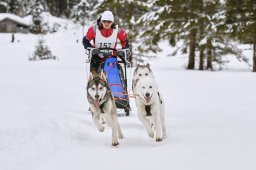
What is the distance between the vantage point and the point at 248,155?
4098 millimetres

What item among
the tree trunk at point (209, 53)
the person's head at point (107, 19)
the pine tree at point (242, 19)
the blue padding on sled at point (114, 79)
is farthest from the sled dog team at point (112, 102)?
the tree trunk at point (209, 53)

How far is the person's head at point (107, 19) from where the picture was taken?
6066 mm

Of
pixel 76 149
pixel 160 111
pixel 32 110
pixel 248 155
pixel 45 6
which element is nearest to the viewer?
pixel 248 155

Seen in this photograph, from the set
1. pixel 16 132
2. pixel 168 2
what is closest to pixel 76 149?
pixel 16 132

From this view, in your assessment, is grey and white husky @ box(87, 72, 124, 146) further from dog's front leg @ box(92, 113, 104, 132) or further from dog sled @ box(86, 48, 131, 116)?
dog sled @ box(86, 48, 131, 116)

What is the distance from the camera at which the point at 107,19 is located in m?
6.06

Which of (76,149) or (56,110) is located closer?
(76,149)

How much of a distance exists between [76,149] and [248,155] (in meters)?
2.04

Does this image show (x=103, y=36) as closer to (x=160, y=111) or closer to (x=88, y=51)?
(x=88, y=51)

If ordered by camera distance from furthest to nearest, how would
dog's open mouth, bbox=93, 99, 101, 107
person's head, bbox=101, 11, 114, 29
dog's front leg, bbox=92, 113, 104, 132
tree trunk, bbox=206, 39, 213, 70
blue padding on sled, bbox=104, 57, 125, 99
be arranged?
tree trunk, bbox=206, 39, 213, 70 → blue padding on sled, bbox=104, 57, 125, 99 → person's head, bbox=101, 11, 114, 29 → dog's front leg, bbox=92, 113, 104, 132 → dog's open mouth, bbox=93, 99, 101, 107

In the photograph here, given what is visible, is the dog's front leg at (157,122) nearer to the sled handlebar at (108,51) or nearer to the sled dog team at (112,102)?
the sled dog team at (112,102)

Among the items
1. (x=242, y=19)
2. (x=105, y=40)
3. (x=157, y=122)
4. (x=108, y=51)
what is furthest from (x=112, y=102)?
(x=242, y=19)

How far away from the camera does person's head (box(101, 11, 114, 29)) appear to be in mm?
6066

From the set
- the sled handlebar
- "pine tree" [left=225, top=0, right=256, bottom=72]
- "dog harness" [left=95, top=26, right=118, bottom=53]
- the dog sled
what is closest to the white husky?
the dog sled
